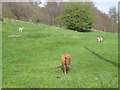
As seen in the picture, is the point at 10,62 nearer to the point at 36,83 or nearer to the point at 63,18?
the point at 36,83

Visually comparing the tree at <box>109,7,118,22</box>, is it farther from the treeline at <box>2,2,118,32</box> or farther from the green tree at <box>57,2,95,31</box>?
the green tree at <box>57,2,95,31</box>

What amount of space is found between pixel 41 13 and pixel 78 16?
33.6 m

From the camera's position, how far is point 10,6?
230 ft

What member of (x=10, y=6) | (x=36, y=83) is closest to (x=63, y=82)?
(x=36, y=83)

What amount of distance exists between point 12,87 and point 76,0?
202ft

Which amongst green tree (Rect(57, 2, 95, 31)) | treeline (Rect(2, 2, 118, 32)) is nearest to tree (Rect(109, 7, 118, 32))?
treeline (Rect(2, 2, 118, 32))

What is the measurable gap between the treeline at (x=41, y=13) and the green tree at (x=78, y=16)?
5691mm

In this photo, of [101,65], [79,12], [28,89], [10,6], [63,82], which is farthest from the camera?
[10,6]

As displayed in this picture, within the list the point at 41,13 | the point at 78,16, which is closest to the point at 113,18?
the point at 78,16

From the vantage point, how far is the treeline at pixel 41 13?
69.8m

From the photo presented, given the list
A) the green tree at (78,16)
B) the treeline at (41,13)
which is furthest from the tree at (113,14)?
the green tree at (78,16)

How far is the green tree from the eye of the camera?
60.8 metres

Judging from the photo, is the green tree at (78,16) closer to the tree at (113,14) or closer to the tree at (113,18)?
the tree at (113,14)

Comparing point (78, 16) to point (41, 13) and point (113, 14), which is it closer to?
point (41, 13)
